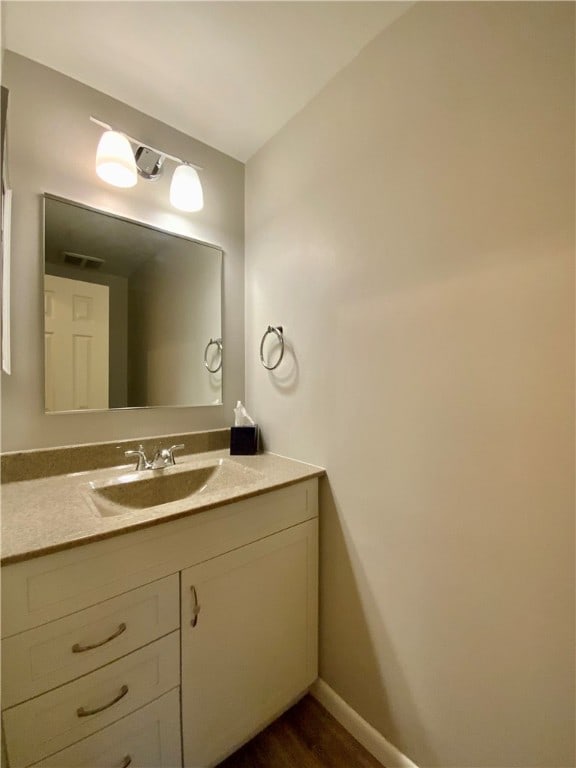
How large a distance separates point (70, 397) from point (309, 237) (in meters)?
1.13

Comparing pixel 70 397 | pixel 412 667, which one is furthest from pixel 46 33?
pixel 412 667

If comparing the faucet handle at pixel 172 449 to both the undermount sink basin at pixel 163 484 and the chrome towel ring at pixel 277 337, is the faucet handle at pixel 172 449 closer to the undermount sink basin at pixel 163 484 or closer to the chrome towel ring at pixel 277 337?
the undermount sink basin at pixel 163 484

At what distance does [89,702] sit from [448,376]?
1.22 metres

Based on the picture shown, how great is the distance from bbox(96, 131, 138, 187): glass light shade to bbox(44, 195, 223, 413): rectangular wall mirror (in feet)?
0.48

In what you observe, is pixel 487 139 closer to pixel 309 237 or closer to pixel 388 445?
pixel 309 237

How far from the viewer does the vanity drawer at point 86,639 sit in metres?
0.67

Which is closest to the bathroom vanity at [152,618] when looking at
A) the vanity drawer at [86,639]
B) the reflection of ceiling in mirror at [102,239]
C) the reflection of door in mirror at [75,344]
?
the vanity drawer at [86,639]

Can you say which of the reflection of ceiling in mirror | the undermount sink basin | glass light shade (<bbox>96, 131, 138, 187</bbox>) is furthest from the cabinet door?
glass light shade (<bbox>96, 131, 138, 187</bbox>)

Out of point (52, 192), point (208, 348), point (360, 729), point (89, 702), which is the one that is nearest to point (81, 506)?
point (89, 702)

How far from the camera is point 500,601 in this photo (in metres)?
0.80

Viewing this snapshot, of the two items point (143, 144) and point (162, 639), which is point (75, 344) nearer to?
point (143, 144)

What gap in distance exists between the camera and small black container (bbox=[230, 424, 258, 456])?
1.49 meters

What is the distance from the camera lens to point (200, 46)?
1.07 meters

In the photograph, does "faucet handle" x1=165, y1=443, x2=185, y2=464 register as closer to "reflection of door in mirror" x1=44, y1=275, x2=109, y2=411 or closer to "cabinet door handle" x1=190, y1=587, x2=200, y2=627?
"reflection of door in mirror" x1=44, y1=275, x2=109, y2=411
